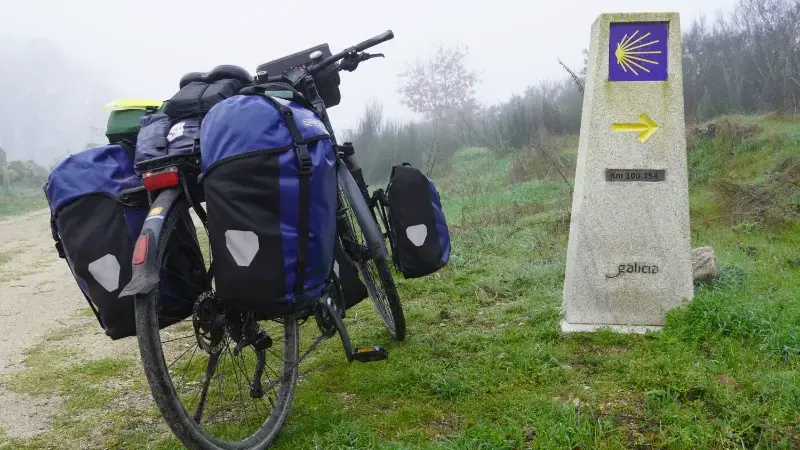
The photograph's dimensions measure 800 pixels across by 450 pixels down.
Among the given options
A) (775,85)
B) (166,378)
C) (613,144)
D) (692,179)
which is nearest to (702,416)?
(613,144)

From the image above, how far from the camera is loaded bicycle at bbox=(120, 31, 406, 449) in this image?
75.5 inches

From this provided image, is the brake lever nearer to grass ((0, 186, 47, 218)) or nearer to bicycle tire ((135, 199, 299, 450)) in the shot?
bicycle tire ((135, 199, 299, 450))

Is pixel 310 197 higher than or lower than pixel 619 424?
higher

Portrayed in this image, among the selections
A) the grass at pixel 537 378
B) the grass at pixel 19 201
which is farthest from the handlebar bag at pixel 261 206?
the grass at pixel 19 201

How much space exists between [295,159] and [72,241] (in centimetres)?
80

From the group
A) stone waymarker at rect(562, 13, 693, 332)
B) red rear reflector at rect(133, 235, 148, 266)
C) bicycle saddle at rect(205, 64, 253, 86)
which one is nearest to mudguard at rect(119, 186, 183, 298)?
red rear reflector at rect(133, 235, 148, 266)

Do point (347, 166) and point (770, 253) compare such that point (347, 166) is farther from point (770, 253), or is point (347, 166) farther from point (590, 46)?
point (770, 253)

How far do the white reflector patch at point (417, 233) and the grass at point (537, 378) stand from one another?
24.7 inches

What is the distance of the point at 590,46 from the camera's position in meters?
3.39

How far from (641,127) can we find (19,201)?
19.0 metres

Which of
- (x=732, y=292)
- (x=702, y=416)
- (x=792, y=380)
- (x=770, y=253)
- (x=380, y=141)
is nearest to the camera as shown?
(x=702, y=416)

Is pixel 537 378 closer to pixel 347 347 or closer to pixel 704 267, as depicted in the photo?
pixel 347 347

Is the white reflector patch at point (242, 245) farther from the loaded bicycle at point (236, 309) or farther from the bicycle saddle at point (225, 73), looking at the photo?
the bicycle saddle at point (225, 73)

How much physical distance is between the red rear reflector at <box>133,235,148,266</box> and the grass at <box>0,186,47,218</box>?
51.0 ft
